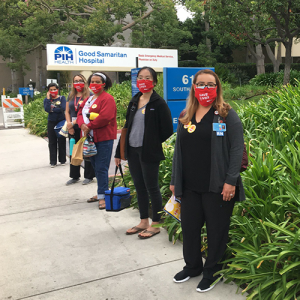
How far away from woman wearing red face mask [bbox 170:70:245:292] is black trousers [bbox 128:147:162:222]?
2.98ft

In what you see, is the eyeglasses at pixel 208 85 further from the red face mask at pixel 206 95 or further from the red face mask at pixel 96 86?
the red face mask at pixel 96 86

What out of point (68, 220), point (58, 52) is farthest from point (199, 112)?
point (58, 52)

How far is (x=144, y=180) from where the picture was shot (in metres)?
4.43

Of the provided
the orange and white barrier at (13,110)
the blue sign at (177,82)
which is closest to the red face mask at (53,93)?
the blue sign at (177,82)

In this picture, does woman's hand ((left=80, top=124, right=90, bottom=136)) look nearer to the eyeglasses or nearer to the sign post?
the sign post

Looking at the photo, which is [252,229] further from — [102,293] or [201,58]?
[201,58]

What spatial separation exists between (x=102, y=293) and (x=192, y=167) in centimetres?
137

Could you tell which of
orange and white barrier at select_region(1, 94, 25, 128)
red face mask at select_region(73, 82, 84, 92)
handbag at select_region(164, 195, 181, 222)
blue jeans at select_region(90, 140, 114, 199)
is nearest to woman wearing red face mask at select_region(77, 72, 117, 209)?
blue jeans at select_region(90, 140, 114, 199)

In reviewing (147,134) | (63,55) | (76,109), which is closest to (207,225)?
(147,134)

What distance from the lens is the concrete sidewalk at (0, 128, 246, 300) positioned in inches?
134

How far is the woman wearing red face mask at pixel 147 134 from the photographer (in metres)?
4.28

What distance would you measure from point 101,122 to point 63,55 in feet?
57.6

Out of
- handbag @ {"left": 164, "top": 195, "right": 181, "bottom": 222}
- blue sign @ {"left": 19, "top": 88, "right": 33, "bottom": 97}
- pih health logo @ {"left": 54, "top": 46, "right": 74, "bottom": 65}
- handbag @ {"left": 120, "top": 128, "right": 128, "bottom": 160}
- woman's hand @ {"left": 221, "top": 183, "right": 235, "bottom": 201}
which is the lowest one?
handbag @ {"left": 164, "top": 195, "right": 181, "bottom": 222}

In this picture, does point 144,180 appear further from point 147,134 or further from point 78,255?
point 78,255
